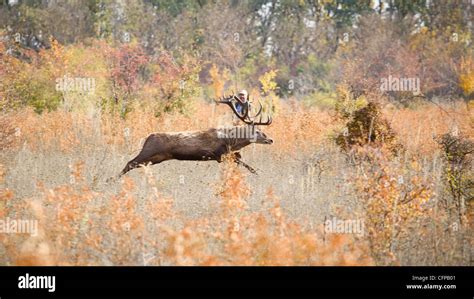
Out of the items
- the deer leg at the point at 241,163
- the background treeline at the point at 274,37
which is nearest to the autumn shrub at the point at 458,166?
the deer leg at the point at 241,163

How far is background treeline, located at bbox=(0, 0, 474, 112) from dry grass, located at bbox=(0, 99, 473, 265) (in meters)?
10.9

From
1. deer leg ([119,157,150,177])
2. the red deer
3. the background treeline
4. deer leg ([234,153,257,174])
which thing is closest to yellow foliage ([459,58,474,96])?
the background treeline

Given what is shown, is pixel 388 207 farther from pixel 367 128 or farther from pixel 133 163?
pixel 133 163

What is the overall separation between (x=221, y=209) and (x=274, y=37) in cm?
3531

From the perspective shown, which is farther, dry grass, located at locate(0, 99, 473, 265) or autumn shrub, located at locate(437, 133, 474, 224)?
autumn shrub, located at locate(437, 133, 474, 224)

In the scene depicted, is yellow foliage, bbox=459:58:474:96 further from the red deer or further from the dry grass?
the red deer

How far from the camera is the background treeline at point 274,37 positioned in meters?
30.4

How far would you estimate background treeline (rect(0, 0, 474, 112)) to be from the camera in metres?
30.4

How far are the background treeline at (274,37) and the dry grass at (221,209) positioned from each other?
10876 millimetres
